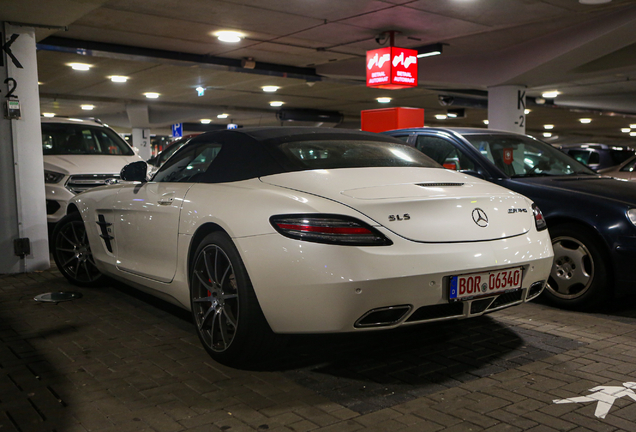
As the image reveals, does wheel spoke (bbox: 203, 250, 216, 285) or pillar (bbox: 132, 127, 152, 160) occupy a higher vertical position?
pillar (bbox: 132, 127, 152, 160)

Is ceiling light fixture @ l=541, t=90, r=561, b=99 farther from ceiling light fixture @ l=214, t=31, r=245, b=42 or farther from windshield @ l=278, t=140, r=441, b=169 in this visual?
windshield @ l=278, t=140, r=441, b=169

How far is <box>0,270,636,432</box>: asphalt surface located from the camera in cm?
270

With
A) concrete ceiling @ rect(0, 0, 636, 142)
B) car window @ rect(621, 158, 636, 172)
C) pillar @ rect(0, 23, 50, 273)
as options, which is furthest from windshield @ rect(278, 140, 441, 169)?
car window @ rect(621, 158, 636, 172)

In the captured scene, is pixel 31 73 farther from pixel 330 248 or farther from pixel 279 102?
pixel 279 102

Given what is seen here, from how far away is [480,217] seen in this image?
321 centimetres

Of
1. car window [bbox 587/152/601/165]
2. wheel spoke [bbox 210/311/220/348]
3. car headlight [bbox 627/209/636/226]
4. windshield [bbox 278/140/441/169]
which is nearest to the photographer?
wheel spoke [bbox 210/311/220/348]

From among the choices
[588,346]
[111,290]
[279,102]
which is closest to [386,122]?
[111,290]

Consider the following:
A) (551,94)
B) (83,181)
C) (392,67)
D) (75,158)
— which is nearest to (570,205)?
(83,181)

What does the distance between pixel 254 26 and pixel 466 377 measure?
8.73 m

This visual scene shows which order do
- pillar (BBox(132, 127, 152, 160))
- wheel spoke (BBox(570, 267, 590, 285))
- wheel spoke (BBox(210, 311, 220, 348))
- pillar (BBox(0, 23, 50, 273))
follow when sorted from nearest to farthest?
1. wheel spoke (BBox(210, 311, 220, 348))
2. wheel spoke (BBox(570, 267, 590, 285))
3. pillar (BBox(0, 23, 50, 273))
4. pillar (BBox(132, 127, 152, 160))

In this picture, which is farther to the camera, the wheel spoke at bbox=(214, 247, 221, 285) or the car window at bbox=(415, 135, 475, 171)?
the car window at bbox=(415, 135, 475, 171)

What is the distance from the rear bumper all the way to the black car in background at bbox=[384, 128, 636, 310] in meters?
1.78

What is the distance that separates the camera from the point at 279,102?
75.5 feet

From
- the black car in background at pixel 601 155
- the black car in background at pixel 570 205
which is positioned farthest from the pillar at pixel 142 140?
the black car in background at pixel 570 205
